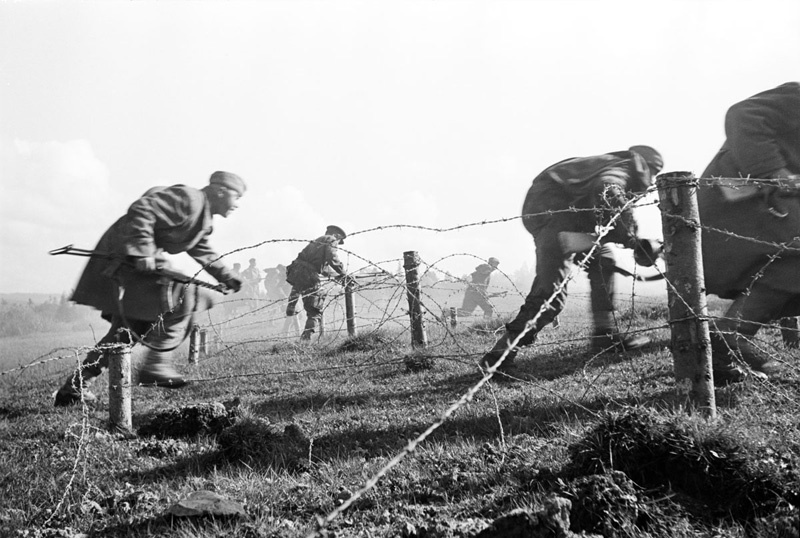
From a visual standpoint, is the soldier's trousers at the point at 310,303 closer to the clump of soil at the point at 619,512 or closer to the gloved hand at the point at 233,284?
the gloved hand at the point at 233,284

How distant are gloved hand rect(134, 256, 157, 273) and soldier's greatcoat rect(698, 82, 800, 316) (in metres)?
4.70

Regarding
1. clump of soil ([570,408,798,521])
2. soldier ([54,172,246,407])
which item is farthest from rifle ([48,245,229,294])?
clump of soil ([570,408,798,521])

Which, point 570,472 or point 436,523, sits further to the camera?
point 570,472

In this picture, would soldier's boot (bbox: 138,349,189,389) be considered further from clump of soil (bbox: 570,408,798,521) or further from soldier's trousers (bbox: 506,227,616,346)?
clump of soil (bbox: 570,408,798,521)

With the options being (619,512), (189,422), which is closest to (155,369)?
(189,422)

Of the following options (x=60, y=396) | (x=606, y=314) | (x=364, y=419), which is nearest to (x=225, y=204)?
(x=60, y=396)

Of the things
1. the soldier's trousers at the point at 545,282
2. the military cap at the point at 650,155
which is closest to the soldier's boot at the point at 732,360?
the soldier's trousers at the point at 545,282

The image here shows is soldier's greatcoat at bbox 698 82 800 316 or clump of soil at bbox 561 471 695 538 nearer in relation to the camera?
clump of soil at bbox 561 471 695 538

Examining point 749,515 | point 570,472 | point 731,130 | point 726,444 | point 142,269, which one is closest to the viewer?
point 749,515

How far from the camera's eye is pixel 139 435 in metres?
3.88

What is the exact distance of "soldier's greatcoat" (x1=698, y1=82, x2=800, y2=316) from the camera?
12.8ft

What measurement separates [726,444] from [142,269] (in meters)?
4.75

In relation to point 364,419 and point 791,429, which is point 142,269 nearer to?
point 364,419

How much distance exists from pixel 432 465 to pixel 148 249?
3654 millimetres
